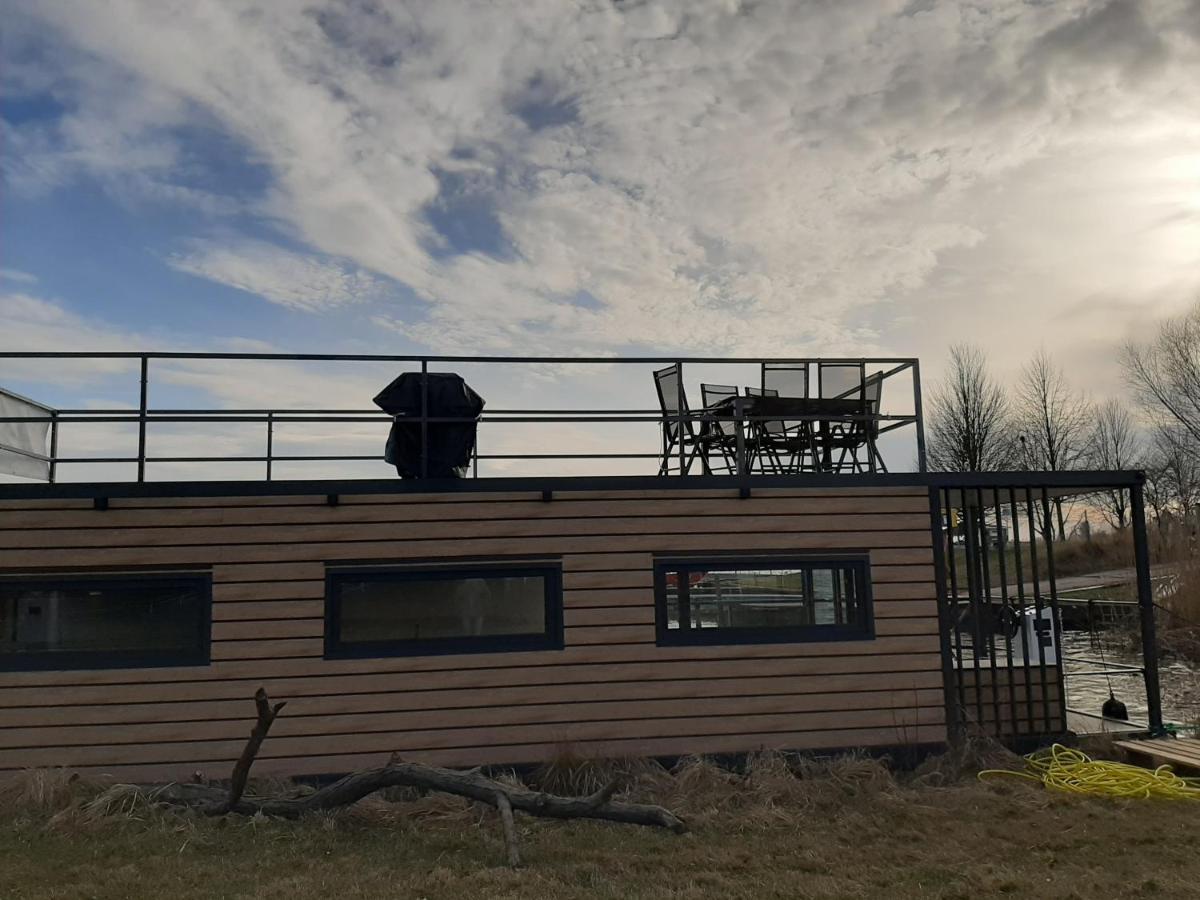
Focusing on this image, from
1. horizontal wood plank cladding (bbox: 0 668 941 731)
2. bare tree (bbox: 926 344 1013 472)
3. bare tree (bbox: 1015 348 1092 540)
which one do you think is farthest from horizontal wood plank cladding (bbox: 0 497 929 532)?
bare tree (bbox: 1015 348 1092 540)

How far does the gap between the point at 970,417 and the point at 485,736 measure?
27.2 metres

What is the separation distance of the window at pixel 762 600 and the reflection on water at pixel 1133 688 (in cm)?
394

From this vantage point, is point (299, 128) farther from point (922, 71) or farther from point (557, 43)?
point (922, 71)

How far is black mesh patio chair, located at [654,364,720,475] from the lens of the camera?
9266 mm

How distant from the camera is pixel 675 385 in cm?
939

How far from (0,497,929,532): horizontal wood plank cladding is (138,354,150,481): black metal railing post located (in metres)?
0.39

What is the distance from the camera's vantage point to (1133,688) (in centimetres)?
1210

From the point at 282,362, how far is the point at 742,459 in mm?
4156

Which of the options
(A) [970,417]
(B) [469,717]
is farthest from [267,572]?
(A) [970,417]

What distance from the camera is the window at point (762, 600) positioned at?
8.02m

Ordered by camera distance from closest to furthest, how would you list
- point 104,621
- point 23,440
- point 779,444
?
point 104,621 < point 23,440 < point 779,444

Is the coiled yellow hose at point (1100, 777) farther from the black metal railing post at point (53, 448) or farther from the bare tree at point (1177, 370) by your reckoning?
the bare tree at point (1177, 370)

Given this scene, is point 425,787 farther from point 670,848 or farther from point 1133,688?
point 1133,688

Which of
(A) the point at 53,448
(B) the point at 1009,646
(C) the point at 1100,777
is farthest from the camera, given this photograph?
(A) the point at 53,448
